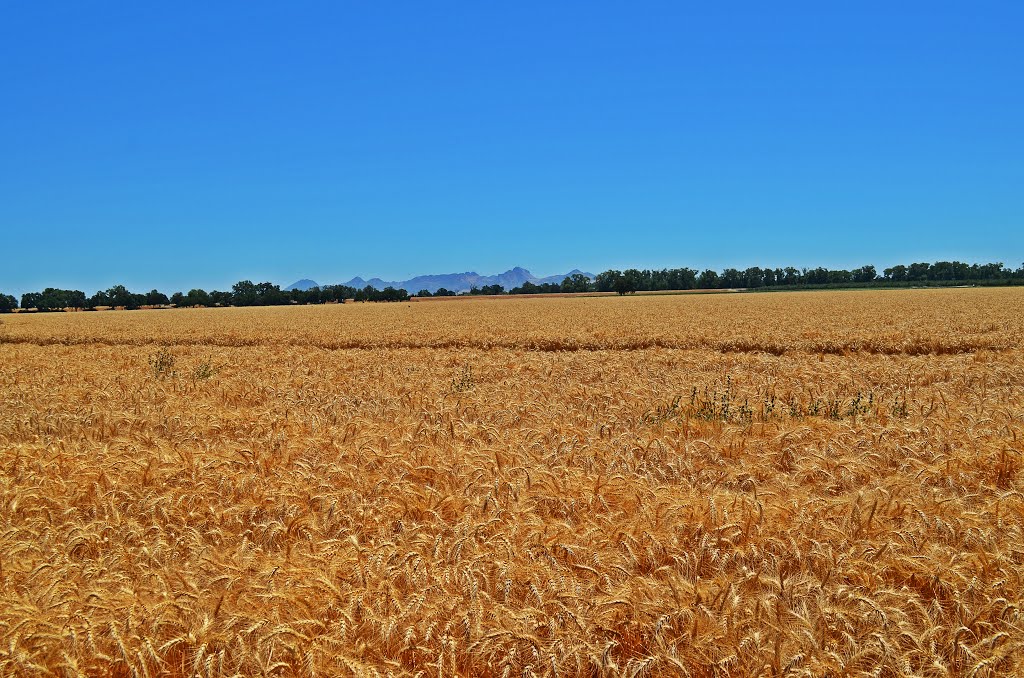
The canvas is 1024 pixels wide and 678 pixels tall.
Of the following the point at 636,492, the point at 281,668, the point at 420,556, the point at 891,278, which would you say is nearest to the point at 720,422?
the point at 636,492

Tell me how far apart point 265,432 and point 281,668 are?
459cm

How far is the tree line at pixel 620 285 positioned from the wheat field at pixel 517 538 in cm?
12654

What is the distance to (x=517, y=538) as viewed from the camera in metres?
3.72

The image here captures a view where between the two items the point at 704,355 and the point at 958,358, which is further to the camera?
the point at 704,355

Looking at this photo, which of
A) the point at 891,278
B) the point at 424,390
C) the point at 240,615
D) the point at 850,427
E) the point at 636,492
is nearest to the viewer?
the point at 240,615

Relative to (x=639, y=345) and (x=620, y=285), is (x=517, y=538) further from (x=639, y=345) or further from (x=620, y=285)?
(x=620, y=285)

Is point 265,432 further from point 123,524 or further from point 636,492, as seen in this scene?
point 636,492

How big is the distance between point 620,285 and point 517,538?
474ft

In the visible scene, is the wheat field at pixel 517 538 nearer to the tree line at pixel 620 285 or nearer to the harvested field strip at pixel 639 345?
the harvested field strip at pixel 639 345

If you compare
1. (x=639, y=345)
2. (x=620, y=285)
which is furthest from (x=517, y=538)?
(x=620, y=285)

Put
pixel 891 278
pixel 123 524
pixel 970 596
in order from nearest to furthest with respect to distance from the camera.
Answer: pixel 970 596
pixel 123 524
pixel 891 278

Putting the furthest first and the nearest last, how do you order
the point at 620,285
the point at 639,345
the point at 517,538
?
the point at 620,285 → the point at 639,345 → the point at 517,538

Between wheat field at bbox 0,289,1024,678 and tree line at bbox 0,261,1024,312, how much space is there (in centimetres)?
12654

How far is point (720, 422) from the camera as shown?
713 cm
